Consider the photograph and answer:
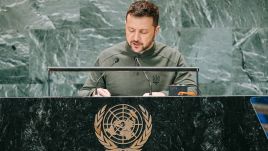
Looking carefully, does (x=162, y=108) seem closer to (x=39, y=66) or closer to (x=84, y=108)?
(x=84, y=108)

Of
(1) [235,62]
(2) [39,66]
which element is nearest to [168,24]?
(1) [235,62]

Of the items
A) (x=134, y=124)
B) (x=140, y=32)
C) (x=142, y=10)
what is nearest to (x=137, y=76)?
(x=140, y=32)

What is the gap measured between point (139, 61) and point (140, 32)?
0.24 metres

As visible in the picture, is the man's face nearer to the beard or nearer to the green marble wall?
the beard

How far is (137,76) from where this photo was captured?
4602mm

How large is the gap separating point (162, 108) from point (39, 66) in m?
3.56

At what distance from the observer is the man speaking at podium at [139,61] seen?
15.0 feet

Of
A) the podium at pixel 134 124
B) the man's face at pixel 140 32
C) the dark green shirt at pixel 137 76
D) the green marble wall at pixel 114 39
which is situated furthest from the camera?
the green marble wall at pixel 114 39

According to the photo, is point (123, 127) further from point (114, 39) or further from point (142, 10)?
point (114, 39)

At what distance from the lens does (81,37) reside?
6.61 meters

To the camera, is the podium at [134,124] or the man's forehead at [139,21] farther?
the man's forehead at [139,21]

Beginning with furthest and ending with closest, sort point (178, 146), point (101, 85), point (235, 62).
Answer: point (235, 62)
point (101, 85)
point (178, 146)

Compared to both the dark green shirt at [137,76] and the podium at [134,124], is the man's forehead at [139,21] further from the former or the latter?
the podium at [134,124]

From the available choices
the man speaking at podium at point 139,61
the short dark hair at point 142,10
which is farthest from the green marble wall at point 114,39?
the short dark hair at point 142,10
